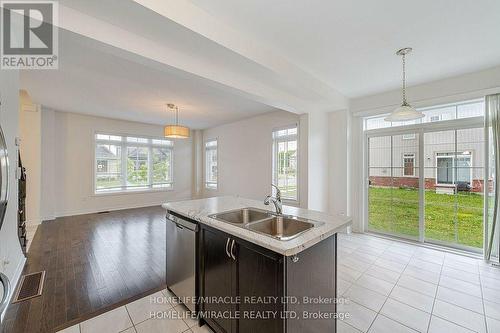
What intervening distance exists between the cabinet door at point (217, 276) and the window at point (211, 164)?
Answer: 550cm

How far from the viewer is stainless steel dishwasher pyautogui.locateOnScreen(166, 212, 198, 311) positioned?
189 cm

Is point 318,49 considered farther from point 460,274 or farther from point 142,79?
point 460,274

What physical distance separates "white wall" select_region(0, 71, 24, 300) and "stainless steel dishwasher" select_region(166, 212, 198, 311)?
4.97 feet

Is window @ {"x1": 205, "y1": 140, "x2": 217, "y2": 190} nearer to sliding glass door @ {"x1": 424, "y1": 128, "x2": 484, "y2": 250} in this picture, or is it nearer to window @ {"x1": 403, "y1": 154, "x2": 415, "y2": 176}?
window @ {"x1": 403, "y1": 154, "x2": 415, "y2": 176}

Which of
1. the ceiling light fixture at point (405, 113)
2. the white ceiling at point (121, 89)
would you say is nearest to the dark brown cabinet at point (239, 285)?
the white ceiling at point (121, 89)

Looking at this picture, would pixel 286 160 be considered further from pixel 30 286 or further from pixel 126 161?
pixel 126 161

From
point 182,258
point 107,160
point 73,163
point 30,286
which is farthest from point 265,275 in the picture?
point 107,160

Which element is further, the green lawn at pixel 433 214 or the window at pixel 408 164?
the window at pixel 408 164

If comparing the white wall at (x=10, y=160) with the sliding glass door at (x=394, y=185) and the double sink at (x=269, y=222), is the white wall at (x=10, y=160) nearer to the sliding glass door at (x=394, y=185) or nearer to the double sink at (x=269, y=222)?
the double sink at (x=269, y=222)

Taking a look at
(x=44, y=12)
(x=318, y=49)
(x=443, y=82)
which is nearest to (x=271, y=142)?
(x=318, y=49)

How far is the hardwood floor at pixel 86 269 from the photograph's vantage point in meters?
1.92

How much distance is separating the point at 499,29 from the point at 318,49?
71.4 inches

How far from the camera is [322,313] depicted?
1528mm

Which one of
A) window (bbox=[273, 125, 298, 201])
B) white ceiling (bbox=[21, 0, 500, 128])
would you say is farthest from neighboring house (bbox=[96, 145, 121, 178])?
window (bbox=[273, 125, 298, 201])
